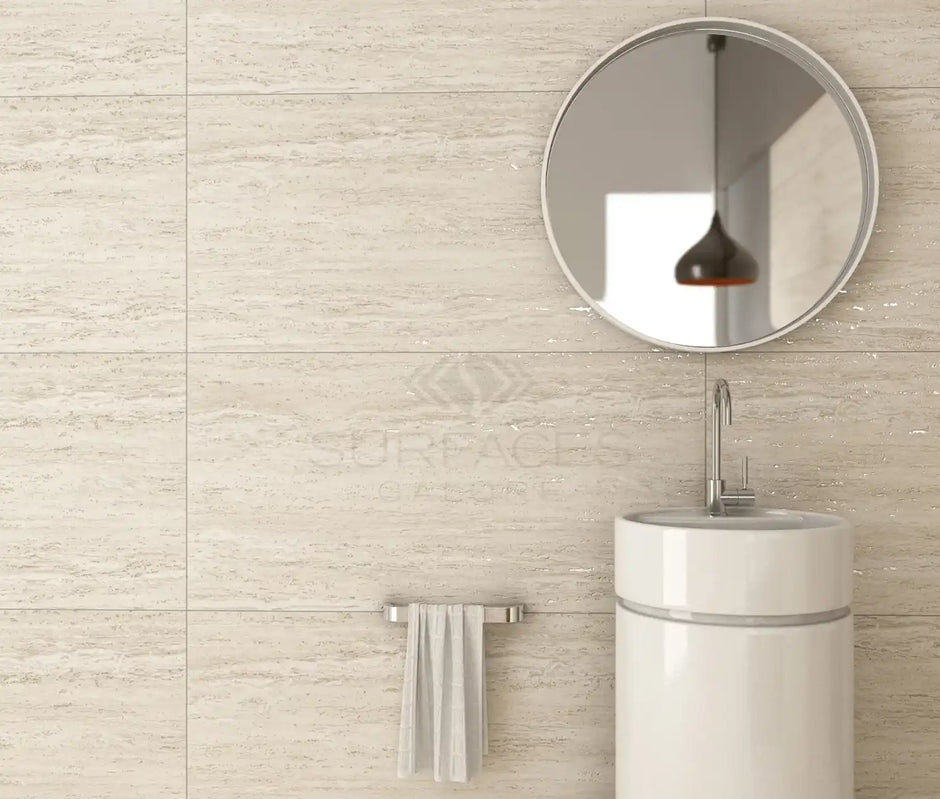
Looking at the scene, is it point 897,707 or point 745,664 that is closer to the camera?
point 745,664

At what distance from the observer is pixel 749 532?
119 centimetres

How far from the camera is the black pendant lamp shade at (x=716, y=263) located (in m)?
1.46

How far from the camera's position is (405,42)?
1498 mm

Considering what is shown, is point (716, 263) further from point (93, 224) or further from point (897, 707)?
point (93, 224)

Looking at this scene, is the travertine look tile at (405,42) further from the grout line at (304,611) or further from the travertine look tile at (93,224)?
the grout line at (304,611)

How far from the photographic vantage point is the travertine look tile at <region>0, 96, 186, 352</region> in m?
1.51

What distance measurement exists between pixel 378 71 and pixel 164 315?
1.76 feet

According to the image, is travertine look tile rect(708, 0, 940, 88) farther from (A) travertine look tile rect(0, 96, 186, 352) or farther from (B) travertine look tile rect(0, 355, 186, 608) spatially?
(B) travertine look tile rect(0, 355, 186, 608)

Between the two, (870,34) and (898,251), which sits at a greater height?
(870,34)

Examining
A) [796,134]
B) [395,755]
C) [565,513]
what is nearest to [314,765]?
[395,755]

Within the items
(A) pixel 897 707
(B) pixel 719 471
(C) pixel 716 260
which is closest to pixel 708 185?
(C) pixel 716 260

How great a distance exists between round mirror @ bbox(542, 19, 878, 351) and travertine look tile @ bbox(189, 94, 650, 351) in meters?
0.07

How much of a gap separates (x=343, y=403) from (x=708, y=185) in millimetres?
687

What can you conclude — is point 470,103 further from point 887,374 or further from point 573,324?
point 887,374
